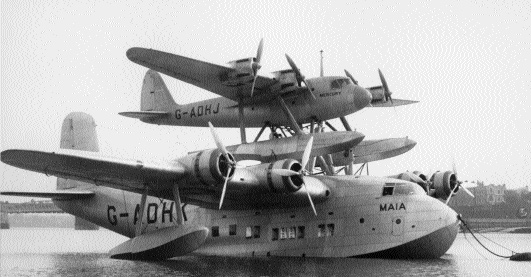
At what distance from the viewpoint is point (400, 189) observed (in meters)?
21.9

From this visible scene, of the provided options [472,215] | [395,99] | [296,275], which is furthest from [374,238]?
[472,215]

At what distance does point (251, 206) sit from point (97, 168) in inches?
272

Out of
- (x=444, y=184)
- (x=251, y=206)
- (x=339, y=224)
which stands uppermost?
(x=444, y=184)

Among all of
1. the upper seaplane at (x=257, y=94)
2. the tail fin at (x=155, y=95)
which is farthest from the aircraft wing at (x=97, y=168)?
the tail fin at (x=155, y=95)

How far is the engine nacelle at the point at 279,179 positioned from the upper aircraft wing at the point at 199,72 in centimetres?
398

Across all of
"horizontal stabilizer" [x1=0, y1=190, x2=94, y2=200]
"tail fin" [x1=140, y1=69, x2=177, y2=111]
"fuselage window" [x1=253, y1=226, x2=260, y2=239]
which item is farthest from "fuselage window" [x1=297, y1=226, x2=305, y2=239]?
"tail fin" [x1=140, y1=69, x2=177, y2=111]

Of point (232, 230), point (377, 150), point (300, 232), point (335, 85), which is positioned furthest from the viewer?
point (377, 150)

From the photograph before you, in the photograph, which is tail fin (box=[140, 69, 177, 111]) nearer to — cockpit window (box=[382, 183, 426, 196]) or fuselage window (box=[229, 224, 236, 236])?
fuselage window (box=[229, 224, 236, 236])

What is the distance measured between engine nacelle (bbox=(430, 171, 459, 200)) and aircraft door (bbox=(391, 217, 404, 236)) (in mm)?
4913

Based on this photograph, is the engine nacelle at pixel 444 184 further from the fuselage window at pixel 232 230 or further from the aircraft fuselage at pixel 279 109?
the fuselage window at pixel 232 230

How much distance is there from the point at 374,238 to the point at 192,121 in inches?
408

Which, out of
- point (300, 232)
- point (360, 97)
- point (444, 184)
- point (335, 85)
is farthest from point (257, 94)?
point (444, 184)

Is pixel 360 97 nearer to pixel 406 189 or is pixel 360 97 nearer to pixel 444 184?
pixel 406 189

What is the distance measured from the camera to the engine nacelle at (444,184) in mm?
25484
